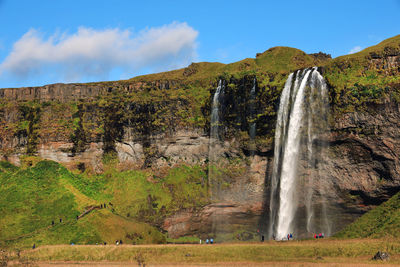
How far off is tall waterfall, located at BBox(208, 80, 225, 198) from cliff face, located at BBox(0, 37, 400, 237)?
102cm

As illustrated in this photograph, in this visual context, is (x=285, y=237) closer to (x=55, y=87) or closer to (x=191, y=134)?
(x=191, y=134)

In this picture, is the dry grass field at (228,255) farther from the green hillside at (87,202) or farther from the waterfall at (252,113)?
the waterfall at (252,113)

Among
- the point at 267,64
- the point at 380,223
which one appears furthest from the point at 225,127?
the point at 380,223

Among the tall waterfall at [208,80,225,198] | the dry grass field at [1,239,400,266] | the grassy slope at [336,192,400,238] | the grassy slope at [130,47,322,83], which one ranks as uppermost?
the grassy slope at [130,47,322,83]

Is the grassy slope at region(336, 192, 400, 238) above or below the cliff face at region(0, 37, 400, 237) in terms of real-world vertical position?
below

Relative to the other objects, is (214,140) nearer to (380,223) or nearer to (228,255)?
(380,223)

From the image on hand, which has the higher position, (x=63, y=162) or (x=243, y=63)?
(x=243, y=63)

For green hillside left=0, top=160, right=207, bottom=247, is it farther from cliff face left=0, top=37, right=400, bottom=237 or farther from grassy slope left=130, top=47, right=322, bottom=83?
grassy slope left=130, top=47, right=322, bottom=83

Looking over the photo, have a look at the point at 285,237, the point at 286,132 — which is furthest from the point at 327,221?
the point at 286,132

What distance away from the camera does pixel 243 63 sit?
257 ft

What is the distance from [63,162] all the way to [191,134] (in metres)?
22.4

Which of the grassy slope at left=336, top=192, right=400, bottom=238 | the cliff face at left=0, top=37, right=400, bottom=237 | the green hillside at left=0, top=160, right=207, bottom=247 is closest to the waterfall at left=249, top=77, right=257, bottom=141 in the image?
the cliff face at left=0, top=37, right=400, bottom=237

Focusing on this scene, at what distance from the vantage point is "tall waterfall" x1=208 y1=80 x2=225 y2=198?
63.9 meters

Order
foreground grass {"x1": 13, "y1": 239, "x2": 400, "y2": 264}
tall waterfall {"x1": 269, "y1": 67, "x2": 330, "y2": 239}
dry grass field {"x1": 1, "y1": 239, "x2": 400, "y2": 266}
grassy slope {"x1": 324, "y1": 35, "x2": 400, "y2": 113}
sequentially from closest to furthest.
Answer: dry grass field {"x1": 1, "y1": 239, "x2": 400, "y2": 266} < foreground grass {"x1": 13, "y1": 239, "x2": 400, "y2": 264} < grassy slope {"x1": 324, "y1": 35, "x2": 400, "y2": 113} < tall waterfall {"x1": 269, "y1": 67, "x2": 330, "y2": 239}
